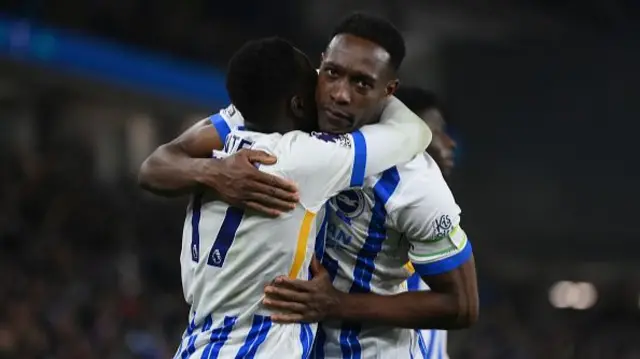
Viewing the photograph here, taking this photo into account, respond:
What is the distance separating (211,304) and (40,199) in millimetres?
7636

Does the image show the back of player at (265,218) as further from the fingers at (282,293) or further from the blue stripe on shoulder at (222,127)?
the blue stripe on shoulder at (222,127)

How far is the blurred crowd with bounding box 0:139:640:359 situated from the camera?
8.79 m

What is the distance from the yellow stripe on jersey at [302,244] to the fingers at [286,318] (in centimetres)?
11

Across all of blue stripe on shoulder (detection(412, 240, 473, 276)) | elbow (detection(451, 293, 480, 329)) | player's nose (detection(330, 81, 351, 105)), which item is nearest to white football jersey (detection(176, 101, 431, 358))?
player's nose (detection(330, 81, 351, 105))

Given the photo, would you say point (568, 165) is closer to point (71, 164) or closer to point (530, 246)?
point (530, 246)

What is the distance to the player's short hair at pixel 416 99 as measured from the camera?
15.9 ft

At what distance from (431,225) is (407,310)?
314 mm

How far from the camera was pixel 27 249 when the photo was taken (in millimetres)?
9758

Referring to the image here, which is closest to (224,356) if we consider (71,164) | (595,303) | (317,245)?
(317,245)

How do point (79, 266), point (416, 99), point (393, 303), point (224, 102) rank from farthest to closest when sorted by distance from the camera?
point (224, 102)
point (79, 266)
point (416, 99)
point (393, 303)

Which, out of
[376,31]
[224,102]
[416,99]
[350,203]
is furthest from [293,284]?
[224,102]

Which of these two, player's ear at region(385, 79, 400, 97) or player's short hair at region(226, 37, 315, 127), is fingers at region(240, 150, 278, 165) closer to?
player's short hair at region(226, 37, 315, 127)

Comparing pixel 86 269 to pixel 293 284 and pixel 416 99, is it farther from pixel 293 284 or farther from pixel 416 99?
pixel 293 284

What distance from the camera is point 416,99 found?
4.88 meters
